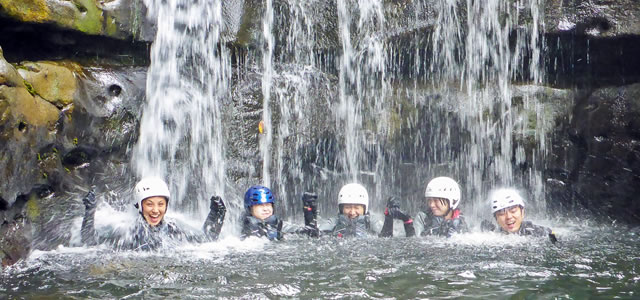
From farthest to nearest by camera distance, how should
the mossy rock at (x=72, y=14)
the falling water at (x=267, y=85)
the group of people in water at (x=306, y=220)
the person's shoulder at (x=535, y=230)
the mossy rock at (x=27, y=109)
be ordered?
the falling water at (x=267, y=85), the person's shoulder at (x=535, y=230), the mossy rock at (x=72, y=14), the group of people in water at (x=306, y=220), the mossy rock at (x=27, y=109)

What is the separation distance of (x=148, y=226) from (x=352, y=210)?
3225 mm

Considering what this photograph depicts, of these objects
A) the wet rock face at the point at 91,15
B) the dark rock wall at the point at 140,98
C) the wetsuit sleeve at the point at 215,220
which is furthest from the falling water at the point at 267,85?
the wetsuit sleeve at the point at 215,220

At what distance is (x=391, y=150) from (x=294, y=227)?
3201mm

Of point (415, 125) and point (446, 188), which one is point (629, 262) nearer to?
point (446, 188)

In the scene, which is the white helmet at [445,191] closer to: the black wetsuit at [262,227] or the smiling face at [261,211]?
the black wetsuit at [262,227]

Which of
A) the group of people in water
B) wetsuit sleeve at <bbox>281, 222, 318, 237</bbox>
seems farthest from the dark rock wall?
wetsuit sleeve at <bbox>281, 222, 318, 237</bbox>

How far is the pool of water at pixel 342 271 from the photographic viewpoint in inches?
198

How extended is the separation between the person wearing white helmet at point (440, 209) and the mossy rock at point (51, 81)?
5.61 m

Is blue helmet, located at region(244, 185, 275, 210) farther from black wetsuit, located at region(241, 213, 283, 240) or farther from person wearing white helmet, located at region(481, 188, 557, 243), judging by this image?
person wearing white helmet, located at region(481, 188, 557, 243)

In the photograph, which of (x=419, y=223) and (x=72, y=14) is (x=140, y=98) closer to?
(x=72, y=14)

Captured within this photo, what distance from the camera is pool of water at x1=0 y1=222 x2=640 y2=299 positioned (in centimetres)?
502

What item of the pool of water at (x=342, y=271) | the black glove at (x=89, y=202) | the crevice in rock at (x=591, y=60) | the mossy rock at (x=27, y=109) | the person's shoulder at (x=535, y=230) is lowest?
the pool of water at (x=342, y=271)

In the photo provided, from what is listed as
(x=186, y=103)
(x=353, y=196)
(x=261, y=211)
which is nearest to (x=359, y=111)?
→ (x=353, y=196)

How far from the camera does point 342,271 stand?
5871mm
